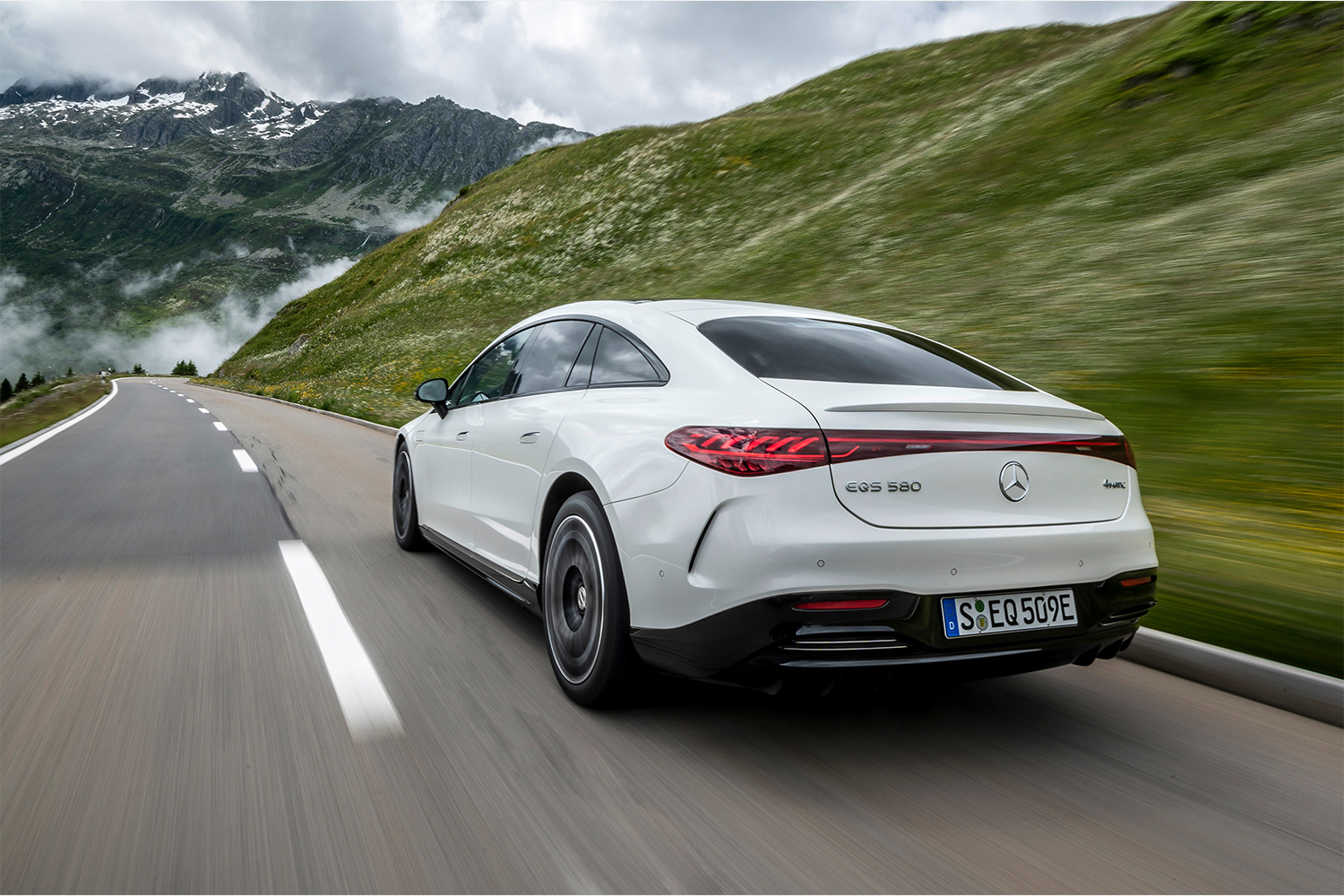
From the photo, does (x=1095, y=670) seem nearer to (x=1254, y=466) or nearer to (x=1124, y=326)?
(x=1254, y=466)

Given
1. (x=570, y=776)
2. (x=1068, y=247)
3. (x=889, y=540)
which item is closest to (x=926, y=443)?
(x=889, y=540)

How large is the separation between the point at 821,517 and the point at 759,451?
27 centimetres

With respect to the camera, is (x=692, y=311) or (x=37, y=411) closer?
(x=692, y=311)

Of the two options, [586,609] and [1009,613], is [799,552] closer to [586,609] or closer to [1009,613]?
[1009,613]

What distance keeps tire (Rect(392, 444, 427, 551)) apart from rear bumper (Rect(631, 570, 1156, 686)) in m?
3.34

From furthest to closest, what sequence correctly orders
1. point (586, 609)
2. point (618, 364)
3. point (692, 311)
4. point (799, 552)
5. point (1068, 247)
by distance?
point (1068, 247)
point (692, 311)
point (618, 364)
point (586, 609)
point (799, 552)

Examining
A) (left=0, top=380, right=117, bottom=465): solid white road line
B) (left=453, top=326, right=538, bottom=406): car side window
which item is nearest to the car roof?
(left=453, top=326, right=538, bottom=406): car side window

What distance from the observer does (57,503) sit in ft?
24.8

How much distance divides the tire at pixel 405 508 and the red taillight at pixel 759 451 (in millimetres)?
3385

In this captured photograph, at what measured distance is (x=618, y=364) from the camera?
3592mm

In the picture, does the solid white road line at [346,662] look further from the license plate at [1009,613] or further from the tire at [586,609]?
the license plate at [1009,613]

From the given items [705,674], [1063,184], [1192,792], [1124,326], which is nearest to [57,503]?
[705,674]

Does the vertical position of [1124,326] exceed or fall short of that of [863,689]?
it exceeds it

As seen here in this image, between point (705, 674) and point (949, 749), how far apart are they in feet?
2.82
